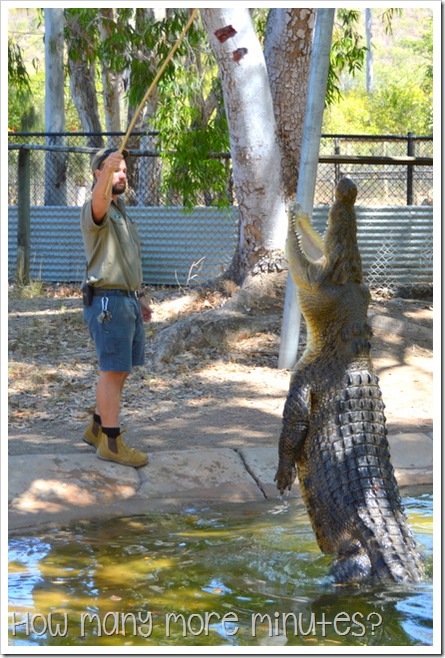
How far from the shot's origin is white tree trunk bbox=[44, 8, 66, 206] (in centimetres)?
1462

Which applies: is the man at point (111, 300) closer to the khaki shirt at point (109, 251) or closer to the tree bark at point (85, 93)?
the khaki shirt at point (109, 251)

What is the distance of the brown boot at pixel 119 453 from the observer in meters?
5.14

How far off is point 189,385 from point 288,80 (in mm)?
3561

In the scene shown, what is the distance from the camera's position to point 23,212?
1222 centimetres

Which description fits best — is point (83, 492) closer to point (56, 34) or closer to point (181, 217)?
point (181, 217)

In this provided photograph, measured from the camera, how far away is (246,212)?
29.2 feet

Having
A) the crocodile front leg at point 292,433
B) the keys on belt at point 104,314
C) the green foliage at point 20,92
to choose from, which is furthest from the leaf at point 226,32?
the green foliage at point 20,92

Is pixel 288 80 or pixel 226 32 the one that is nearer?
pixel 226 32

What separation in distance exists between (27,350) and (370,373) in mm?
4755

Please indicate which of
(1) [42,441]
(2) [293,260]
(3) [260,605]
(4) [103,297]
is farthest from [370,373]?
(1) [42,441]

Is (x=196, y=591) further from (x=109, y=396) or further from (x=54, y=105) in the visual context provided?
(x=54, y=105)

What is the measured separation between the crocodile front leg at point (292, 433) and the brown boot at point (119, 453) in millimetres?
1145

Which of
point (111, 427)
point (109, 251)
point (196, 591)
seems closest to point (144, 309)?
point (109, 251)

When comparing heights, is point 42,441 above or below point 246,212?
below
